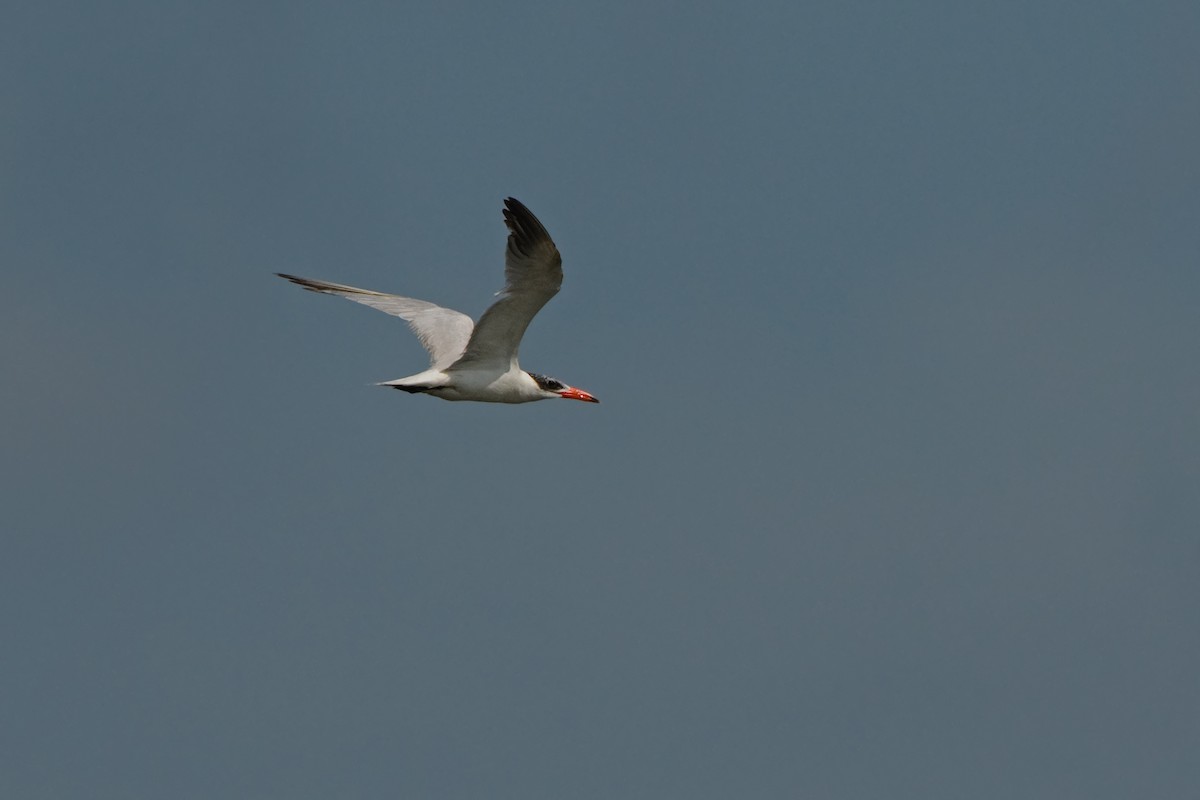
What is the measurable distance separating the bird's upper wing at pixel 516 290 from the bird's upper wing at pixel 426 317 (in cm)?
97

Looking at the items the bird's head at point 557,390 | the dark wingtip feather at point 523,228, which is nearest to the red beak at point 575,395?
the bird's head at point 557,390

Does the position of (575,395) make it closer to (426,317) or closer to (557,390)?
(557,390)

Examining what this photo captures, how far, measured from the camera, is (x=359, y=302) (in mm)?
29531

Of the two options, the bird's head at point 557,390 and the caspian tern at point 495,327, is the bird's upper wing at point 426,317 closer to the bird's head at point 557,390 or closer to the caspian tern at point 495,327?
the caspian tern at point 495,327

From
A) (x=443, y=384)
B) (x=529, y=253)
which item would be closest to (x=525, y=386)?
(x=443, y=384)

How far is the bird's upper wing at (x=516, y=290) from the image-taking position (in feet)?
76.9

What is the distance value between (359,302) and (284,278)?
1.31 metres

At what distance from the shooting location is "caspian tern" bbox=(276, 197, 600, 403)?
2366 cm

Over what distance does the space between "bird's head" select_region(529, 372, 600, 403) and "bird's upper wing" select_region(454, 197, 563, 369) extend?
4.42 ft

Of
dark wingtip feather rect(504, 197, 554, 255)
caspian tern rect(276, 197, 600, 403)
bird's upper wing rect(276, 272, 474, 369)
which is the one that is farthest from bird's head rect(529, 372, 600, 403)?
dark wingtip feather rect(504, 197, 554, 255)

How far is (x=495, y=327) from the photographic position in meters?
25.4

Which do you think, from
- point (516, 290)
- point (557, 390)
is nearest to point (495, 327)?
point (516, 290)

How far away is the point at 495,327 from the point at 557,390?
2897 millimetres

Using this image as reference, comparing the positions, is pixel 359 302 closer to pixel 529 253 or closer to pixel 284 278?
pixel 284 278
